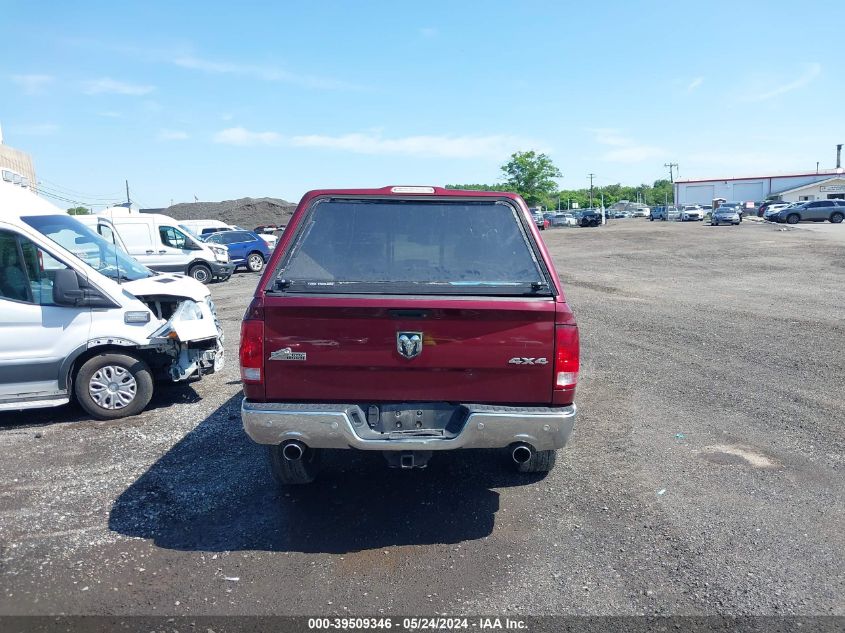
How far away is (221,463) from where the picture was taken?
5.51 meters

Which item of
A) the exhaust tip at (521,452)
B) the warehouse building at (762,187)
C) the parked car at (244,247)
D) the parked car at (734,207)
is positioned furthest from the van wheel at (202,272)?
the warehouse building at (762,187)

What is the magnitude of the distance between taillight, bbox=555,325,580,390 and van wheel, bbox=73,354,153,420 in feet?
14.4

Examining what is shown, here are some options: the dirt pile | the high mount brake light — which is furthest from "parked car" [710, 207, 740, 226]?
the high mount brake light

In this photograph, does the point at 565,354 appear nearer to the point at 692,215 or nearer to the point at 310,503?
the point at 310,503

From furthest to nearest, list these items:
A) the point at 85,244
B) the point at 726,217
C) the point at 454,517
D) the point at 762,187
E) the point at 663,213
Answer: the point at 762,187
the point at 663,213
the point at 726,217
the point at 85,244
the point at 454,517

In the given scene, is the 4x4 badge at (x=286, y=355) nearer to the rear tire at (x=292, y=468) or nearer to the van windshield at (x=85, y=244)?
the rear tire at (x=292, y=468)

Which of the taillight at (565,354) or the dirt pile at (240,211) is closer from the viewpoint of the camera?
the taillight at (565,354)

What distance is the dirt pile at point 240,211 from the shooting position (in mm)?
61000

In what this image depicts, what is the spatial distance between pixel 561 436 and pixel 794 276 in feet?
59.3

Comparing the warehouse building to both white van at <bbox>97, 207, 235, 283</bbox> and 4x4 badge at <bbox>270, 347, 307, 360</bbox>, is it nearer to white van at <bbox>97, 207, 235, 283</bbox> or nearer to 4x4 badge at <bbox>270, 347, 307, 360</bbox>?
white van at <bbox>97, 207, 235, 283</bbox>

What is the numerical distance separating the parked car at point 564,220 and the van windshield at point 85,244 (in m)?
59.7

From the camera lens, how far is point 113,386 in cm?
662

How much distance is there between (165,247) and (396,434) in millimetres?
17843

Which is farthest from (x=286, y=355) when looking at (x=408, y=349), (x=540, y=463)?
(x=540, y=463)
